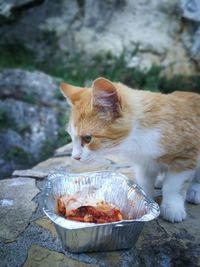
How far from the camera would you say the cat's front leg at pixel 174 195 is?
223cm

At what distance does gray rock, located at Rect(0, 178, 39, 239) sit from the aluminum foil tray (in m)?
0.22

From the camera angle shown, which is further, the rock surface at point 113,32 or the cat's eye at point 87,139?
the rock surface at point 113,32

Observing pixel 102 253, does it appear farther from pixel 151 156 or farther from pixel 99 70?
pixel 99 70

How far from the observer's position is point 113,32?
5461mm

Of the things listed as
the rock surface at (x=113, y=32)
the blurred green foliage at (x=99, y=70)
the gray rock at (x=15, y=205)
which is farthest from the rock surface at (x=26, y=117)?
the gray rock at (x=15, y=205)

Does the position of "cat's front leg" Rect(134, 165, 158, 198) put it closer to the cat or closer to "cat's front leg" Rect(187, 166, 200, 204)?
the cat

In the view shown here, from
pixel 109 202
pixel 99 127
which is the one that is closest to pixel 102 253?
pixel 109 202

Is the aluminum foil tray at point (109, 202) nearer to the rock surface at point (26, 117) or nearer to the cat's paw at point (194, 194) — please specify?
the cat's paw at point (194, 194)

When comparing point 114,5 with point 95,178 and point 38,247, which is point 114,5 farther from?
point 38,247

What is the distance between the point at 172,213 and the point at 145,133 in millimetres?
416

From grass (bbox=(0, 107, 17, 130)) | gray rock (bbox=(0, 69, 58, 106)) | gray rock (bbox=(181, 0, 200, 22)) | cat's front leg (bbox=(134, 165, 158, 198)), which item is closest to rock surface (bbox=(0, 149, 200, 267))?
cat's front leg (bbox=(134, 165, 158, 198))

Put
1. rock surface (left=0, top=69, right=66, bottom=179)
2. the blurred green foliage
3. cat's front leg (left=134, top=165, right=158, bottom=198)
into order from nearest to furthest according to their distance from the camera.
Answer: cat's front leg (left=134, top=165, right=158, bottom=198), rock surface (left=0, top=69, right=66, bottom=179), the blurred green foliage

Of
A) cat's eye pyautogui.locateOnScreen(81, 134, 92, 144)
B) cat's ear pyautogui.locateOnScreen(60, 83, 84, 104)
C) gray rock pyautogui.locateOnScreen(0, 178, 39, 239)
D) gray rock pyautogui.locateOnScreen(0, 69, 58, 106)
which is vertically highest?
cat's ear pyautogui.locateOnScreen(60, 83, 84, 104)

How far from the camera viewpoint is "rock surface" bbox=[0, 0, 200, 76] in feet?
17.1
